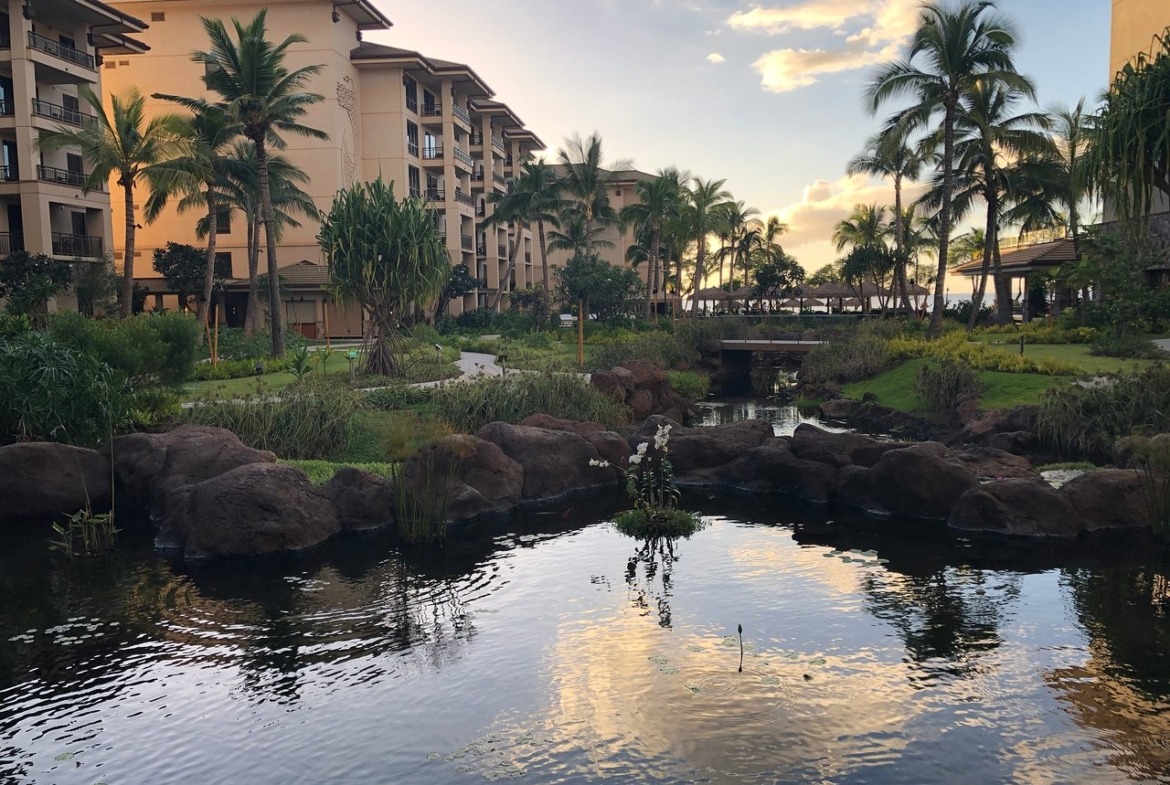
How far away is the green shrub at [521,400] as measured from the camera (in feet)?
66.1

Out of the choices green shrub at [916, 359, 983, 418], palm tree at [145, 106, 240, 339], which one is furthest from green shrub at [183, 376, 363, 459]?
palm tree at [145, 106, 240, 339]

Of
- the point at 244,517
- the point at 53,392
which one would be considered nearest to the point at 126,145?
the point at 53,392

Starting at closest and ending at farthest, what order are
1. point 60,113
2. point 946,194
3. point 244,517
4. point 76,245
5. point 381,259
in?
point 244,517, point 381,259, point 946,194, point 60,113, point 76,245

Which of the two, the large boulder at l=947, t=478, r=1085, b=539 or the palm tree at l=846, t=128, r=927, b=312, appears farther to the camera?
the palm tree at l=846, t=128, r=927, b=312

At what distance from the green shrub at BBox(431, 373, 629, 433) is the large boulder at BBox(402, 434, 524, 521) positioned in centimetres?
395

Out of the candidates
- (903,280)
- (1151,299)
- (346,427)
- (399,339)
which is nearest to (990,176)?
(903,280)

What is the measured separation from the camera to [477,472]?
15453 millimetres

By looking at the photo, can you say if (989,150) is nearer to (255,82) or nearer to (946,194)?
(946,194)

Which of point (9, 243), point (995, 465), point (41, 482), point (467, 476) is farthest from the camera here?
point (9, 243)

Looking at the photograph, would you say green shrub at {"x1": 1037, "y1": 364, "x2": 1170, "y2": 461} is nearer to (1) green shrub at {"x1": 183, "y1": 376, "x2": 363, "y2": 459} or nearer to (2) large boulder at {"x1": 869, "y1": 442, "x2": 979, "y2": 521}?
(2) large boulder at {"x1": 869, "y1": 442, "x2": 979, "y2": 521}

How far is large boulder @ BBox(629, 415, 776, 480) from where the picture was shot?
17.6m

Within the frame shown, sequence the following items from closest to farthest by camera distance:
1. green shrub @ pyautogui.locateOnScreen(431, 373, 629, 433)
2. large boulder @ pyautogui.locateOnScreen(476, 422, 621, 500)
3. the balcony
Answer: large boulder @ pyautogui.locateOnScreen(476, 422, 621, 500) < green shrub @ pyautogui.locateOnScreen(431, 373, 629, 433) < the balcony

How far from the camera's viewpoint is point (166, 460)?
14.9 meters

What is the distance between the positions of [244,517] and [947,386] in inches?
735
